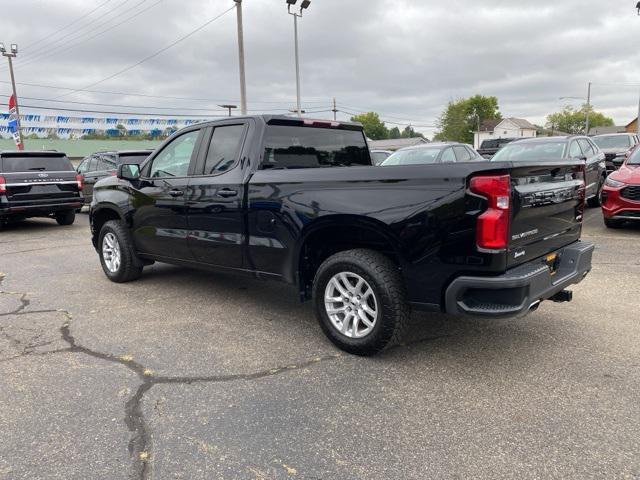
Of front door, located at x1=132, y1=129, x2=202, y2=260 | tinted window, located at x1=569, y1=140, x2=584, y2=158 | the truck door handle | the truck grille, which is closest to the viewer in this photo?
the truck door handle

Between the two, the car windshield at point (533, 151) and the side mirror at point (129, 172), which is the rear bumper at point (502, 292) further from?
the car windshield at point (533, 151)

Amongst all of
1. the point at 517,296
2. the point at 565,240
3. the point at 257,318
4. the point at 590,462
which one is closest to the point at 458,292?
the point at 517,296

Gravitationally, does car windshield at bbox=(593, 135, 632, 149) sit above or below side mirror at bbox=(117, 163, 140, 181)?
above

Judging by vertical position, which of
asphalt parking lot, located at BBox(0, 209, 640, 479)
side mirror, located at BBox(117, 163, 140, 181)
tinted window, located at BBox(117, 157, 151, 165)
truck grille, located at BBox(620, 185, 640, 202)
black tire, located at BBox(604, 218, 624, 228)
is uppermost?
tinted window, located at BBox(117, 157, 151, 165)

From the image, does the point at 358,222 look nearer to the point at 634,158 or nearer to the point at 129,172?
the point at 129,172

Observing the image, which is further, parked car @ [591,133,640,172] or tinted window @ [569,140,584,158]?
parked car @ [591,133,640,172]

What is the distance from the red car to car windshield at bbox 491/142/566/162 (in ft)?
5.25

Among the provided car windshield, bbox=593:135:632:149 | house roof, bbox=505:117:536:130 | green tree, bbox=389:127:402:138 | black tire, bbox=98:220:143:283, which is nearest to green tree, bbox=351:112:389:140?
green tree, bbox=389:127:402:138

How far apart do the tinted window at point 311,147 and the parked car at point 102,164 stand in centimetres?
829

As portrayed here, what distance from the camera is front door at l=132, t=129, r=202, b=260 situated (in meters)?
5.14

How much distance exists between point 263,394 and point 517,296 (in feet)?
5.66

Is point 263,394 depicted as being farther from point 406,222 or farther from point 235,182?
point 235,182

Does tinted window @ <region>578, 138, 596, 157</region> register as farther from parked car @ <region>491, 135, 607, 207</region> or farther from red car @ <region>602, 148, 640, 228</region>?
red car @ <region>602, 148, 640, 228</region>

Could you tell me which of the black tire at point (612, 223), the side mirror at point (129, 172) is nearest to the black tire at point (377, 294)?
the side mirror at point (129, 172)
